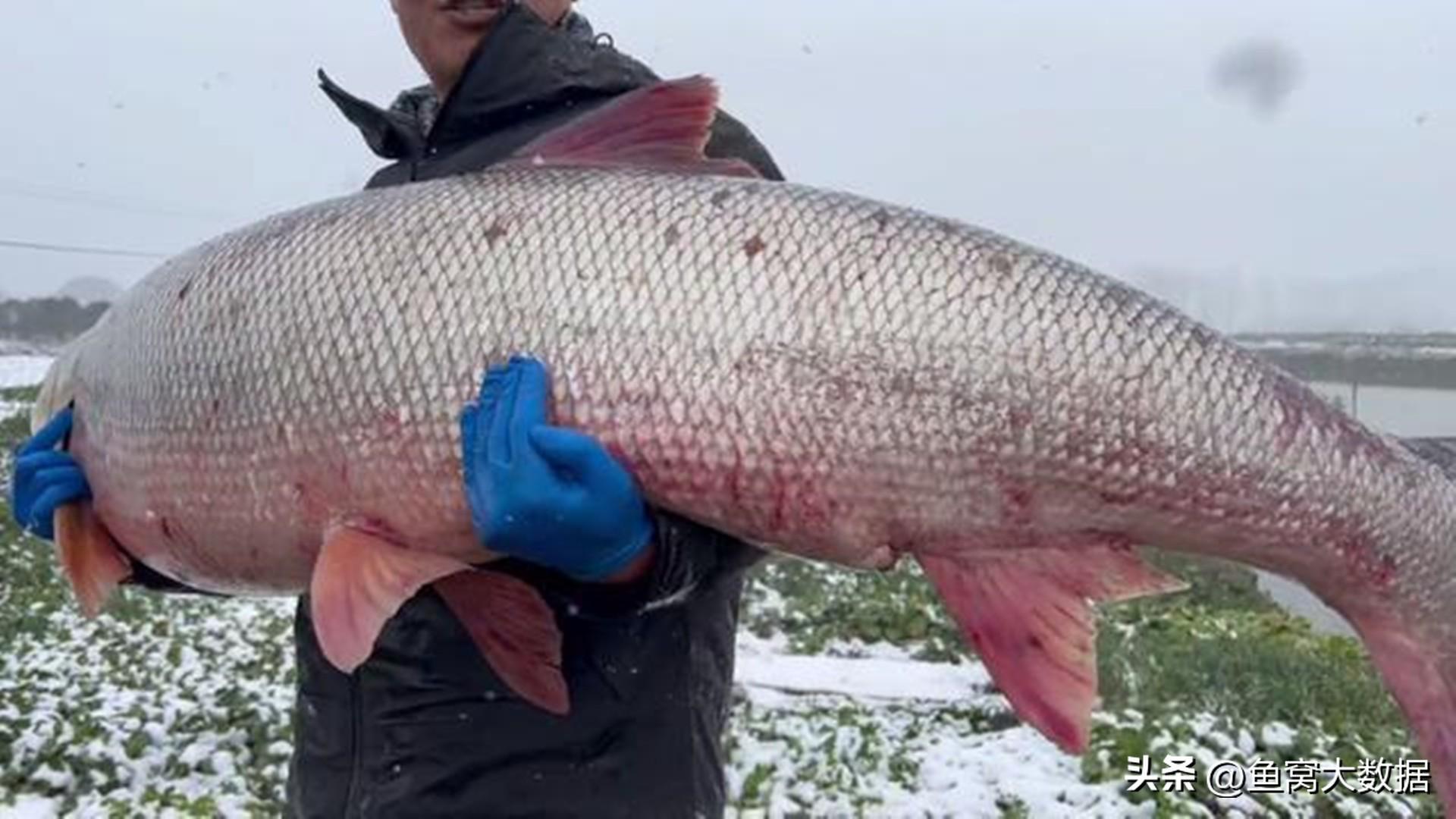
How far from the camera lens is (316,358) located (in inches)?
105

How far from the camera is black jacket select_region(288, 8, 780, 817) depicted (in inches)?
99.1

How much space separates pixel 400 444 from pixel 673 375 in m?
0.46

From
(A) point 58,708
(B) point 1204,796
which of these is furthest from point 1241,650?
(A) point 58,708

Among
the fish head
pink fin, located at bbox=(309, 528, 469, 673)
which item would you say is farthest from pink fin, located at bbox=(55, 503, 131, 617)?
pink fin, located at bbox=(309, 528, 469, 673)

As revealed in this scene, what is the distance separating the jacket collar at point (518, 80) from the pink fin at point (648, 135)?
131mm

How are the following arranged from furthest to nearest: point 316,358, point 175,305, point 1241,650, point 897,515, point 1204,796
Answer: point 1241,650 < point 1204,796 < point 175,305 < point 316,358 < point 897,515

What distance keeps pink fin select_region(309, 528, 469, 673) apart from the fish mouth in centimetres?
94

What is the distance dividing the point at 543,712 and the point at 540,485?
411mm

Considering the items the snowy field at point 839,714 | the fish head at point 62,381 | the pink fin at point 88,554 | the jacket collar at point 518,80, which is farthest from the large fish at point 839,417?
the snowy field at point 839,714

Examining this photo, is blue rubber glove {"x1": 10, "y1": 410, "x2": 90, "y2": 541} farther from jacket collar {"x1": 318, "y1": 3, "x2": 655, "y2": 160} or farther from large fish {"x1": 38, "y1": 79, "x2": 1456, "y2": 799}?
jacket collar {"x1": 318, "y1": 3, "x2": 655, "y2": 160}

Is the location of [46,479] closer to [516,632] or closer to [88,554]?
[88,554]

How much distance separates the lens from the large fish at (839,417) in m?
2.41

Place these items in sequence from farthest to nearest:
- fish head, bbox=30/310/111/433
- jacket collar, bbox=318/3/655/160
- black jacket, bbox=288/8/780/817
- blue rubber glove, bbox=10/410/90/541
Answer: fish head, bbox=30/310/111/433 < blue rubber glove, bbox=10/410/90/541 < jacket collar, bbox=318/3/655/160 < black jacket, bbox=288/8/780/817

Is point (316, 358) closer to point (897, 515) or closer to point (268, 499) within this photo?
point (268, 499)
